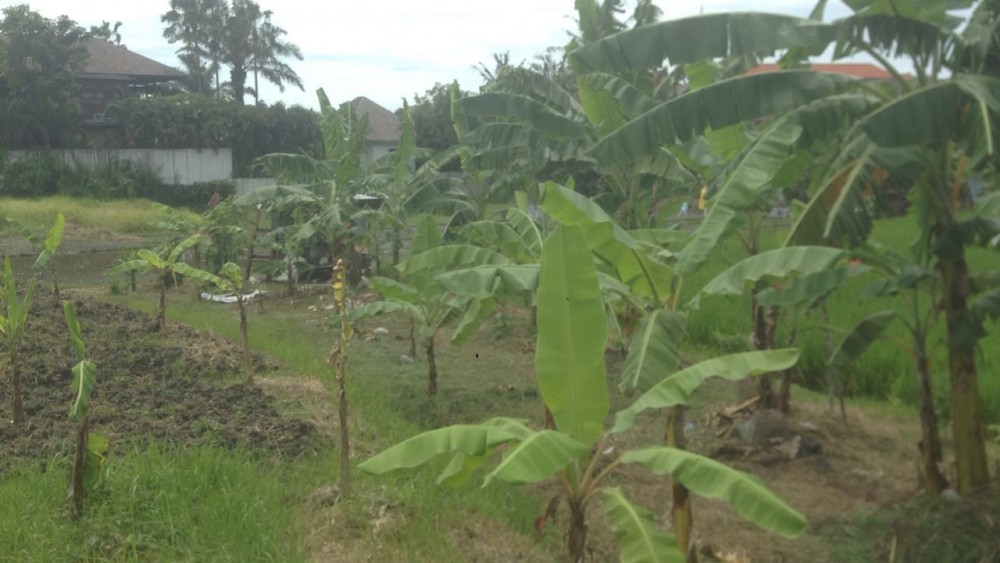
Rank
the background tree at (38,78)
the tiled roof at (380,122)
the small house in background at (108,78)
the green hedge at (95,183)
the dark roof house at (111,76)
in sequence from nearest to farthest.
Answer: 1. the background tree at (38,78)
2. the green hedge at (95,183)
3. the small house in background at (108,78)
4. the dark roof house at (111,76)
5. the tiled roof at (380,122)

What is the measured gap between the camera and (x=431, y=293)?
732cm

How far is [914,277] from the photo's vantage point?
500 cm

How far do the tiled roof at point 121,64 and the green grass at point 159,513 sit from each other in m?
33.9

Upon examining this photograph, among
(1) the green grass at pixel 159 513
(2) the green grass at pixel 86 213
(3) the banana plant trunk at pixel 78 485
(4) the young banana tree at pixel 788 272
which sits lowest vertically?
(2) the green grass at pixel 86 213

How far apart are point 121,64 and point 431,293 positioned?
34055 mm

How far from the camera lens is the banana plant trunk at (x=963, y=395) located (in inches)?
198

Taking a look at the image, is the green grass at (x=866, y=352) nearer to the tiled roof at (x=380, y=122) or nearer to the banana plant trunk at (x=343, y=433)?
the banana plant trunk at (x=343, y=433)

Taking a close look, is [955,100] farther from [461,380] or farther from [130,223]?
[130,223]

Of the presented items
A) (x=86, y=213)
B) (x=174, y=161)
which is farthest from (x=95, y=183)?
(x=86, y=213)

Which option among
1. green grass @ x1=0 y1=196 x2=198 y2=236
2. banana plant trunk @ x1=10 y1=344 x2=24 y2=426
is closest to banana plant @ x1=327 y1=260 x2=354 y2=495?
banana plant trunk @ x1=10 y1=344 x2=24 y2=426

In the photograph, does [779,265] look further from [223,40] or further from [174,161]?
[223,40]

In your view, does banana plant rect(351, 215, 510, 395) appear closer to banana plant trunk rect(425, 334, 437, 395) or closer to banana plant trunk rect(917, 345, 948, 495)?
banana plant trunk rect(425, 334, 437, 395)

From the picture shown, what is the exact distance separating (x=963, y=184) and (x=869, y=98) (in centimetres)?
95

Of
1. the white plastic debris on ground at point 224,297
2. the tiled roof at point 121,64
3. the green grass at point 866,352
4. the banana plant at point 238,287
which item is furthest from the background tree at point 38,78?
the green grass at point 866,352
